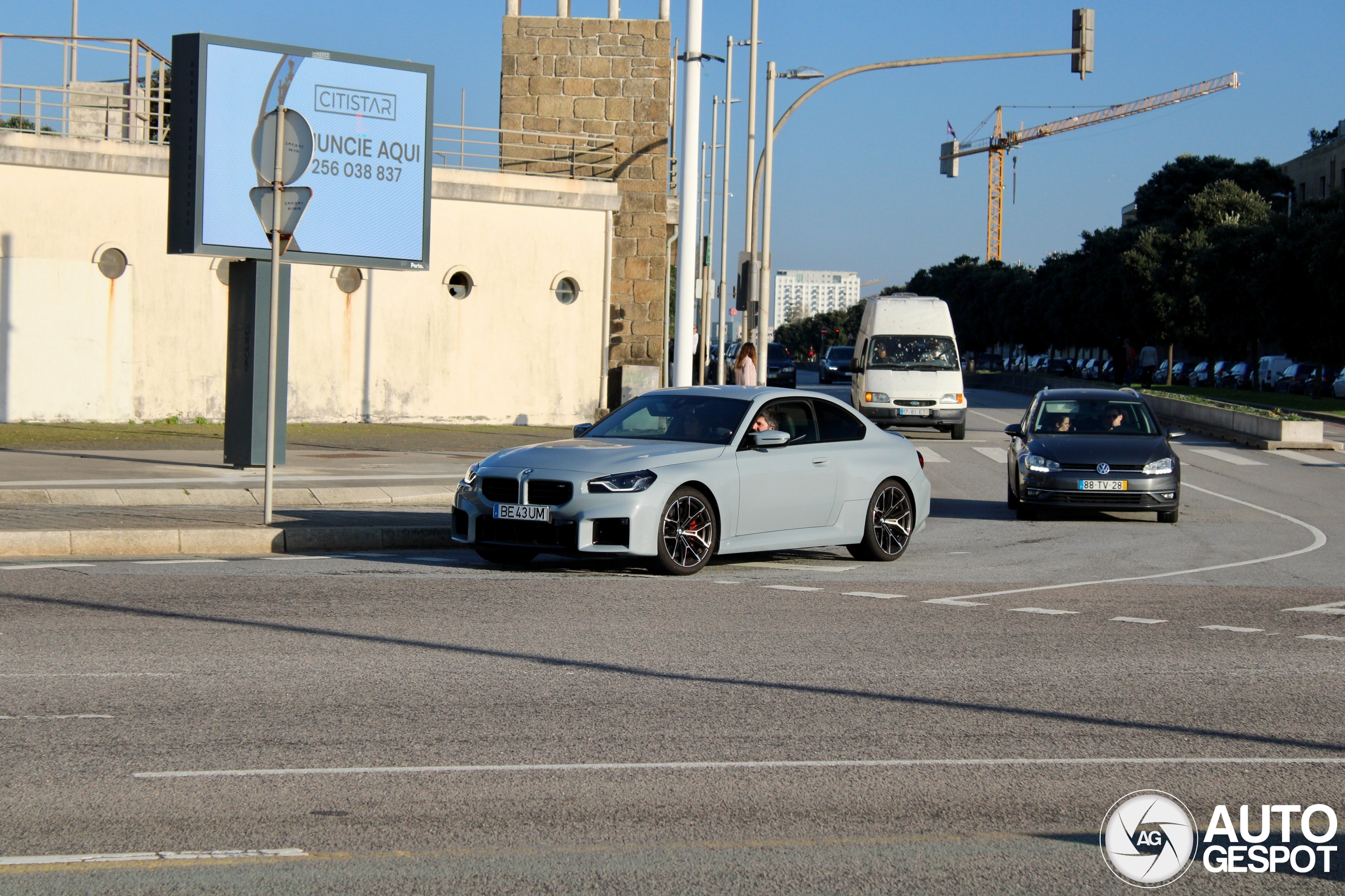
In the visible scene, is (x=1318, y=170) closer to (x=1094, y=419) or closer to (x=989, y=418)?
(x=989, y=418)

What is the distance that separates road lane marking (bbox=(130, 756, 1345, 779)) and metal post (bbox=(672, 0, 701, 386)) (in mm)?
13430

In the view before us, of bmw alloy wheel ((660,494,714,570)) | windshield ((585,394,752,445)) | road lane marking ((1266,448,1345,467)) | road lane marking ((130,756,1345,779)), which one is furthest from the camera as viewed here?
road lane marking ((1266,448,1345,467))

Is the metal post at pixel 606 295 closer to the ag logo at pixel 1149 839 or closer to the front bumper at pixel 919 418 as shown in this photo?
the front bumper at pixel 919 418

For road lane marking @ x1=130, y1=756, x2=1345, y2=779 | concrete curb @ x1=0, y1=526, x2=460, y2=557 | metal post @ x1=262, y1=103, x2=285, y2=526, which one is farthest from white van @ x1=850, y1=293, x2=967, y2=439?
road lane marking @ x1=130, y1=756, x2=1345, y2=779

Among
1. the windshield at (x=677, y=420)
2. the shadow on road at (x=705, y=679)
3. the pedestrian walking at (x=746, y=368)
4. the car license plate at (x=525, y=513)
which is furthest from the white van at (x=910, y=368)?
the shadow on road at (x=705, y=679)

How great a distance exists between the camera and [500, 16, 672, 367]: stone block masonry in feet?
101

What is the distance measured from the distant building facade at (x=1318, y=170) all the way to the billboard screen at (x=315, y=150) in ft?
239

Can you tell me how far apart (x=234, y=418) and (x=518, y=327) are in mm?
11329

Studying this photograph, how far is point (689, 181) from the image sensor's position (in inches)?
752

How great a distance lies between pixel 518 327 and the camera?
28625 mm

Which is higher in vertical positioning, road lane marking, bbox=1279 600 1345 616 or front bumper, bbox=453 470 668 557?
front bumper, bbox=453 470 668 557

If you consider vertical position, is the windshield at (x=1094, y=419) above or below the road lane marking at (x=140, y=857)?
above

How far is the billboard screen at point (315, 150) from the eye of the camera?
17.5 metres

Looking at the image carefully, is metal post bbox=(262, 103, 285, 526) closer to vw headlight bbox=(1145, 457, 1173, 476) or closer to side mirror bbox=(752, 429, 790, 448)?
side mirror bbox=(752, 429, 790, 448)
